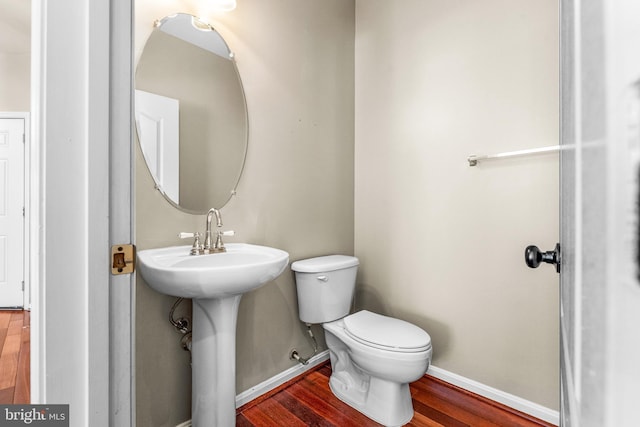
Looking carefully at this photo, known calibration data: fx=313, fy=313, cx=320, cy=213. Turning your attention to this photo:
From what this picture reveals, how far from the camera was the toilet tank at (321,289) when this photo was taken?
175cm

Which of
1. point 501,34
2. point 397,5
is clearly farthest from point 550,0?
point 397,5

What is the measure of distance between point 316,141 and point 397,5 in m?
1.01

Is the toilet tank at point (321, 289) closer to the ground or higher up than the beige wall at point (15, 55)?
closer to the ground

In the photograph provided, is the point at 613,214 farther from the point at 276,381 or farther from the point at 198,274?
the point at 276,381

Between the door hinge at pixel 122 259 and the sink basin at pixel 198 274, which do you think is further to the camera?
the sink basin at pixel 198 274

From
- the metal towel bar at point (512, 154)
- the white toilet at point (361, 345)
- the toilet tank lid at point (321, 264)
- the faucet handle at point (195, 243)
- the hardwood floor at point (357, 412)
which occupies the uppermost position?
the metal towel bar at point (512, 154)

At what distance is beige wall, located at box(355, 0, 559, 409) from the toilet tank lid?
333mm

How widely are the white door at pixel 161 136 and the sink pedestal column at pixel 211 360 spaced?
522mm

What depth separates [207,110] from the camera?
4.99ft

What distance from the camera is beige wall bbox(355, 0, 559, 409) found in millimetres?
1508

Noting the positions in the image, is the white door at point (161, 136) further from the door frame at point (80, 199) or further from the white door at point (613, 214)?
the white door at point (613, 214)

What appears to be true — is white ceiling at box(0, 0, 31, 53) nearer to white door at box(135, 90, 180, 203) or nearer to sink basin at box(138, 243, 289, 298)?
white door at box(135, 90, 180, 203)

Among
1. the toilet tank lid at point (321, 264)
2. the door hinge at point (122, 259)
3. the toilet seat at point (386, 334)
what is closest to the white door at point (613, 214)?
the door hinge at point (122, 259)

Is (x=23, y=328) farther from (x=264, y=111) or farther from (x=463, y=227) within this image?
(x=463, y=227)
